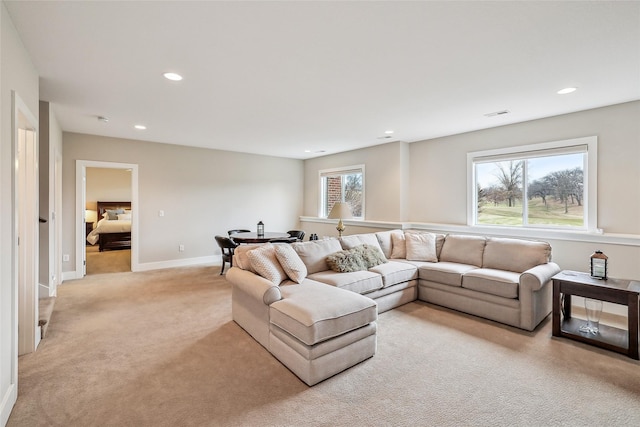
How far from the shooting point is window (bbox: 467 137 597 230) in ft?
12.8

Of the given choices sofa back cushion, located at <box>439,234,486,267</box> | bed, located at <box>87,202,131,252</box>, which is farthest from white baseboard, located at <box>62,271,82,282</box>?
sofa back cushion, located at <box>439,234,486,267</box>

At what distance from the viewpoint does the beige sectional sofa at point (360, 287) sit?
2338 millimetres

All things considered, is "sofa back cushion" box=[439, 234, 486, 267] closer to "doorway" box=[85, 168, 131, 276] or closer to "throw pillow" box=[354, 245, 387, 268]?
"throw pillow" box=[354, 245, 387, 268]

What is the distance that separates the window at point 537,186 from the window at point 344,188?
7.65 feet

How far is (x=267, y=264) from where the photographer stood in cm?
306

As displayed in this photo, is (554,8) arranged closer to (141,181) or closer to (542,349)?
(542,349)

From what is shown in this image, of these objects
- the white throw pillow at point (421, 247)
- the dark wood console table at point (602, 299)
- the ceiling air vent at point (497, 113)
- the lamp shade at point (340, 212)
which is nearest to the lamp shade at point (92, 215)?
the lamp shade at point (340, 212)

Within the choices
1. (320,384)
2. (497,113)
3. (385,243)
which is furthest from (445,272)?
(320,384)

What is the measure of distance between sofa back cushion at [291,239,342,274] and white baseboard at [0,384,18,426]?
2489 millimetres

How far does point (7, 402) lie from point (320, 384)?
1996 mm

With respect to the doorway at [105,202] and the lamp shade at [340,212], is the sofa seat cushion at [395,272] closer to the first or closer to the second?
the lamp shade at [340,212]

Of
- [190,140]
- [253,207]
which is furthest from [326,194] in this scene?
[190,140]

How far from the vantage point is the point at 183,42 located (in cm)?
228

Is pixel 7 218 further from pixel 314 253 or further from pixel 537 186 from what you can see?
pixel 537 186
